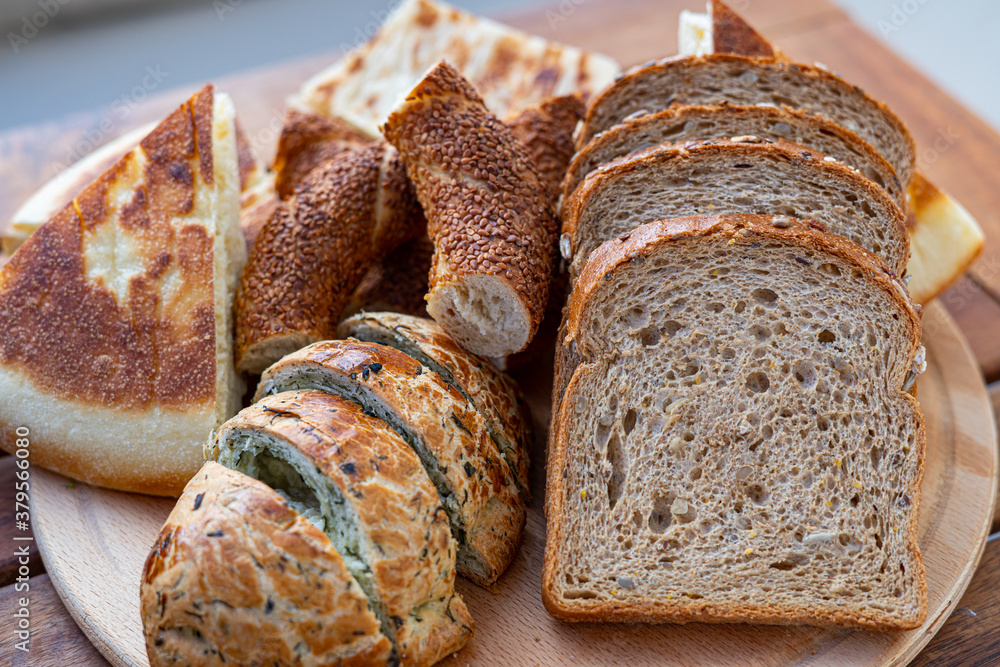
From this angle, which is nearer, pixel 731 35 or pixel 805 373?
pixel 805 373

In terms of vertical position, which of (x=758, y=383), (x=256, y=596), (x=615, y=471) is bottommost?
(x=615, y=471)

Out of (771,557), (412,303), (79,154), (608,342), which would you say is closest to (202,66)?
(79,154)

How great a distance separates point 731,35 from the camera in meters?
3.53

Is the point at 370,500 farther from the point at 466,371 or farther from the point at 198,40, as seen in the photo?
the point at 198,40

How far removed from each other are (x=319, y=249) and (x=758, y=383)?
5.40 feet

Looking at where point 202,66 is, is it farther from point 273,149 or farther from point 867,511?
point 867,511

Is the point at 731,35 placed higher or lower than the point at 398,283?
higher

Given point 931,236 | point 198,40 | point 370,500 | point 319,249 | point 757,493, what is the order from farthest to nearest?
point 198,40
point 931,236
point 319,249
point 757,493
point 370,500

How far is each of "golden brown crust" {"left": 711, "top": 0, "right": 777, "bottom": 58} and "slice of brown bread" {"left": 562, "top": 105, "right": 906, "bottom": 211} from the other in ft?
2.11

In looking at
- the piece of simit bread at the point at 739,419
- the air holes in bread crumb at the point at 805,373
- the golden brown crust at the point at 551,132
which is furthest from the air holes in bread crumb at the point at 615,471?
the golden brown crust at the point at 551,132

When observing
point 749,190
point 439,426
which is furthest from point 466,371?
point 749,190

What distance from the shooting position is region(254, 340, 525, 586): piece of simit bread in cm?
247

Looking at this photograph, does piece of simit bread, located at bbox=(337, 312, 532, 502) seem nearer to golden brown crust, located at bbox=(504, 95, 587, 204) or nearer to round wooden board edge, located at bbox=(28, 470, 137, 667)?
golden brown crust, located at bbox=(504, 95, 587, 204)

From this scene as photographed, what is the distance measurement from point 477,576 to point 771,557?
36.3 inches
